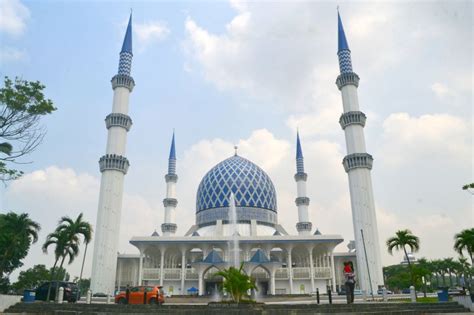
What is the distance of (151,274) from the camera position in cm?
4009

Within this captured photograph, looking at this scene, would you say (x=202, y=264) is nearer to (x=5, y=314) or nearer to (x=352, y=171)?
(x=352, y=171)

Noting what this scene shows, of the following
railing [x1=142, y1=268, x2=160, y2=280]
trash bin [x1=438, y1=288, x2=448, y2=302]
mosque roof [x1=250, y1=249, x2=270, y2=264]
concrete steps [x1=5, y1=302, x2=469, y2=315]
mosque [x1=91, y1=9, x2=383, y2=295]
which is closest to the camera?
concrete steps [x1=5, y1=302, x2=469, y2=315]

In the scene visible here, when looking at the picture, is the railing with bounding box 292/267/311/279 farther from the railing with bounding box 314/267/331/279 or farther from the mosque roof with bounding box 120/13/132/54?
the mosque roof with bounding box 120/13/132/54

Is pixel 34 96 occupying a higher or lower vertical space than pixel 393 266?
higher

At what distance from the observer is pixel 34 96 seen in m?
16.5

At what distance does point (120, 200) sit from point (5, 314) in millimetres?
22629

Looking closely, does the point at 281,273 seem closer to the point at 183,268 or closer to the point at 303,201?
the point at 183,268

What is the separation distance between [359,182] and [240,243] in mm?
13732

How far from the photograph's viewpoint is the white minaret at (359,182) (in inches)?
1340

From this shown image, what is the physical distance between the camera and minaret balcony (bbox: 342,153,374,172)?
121 ft

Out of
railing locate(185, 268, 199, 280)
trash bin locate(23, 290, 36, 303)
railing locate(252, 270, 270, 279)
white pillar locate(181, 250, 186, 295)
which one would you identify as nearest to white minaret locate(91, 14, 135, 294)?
white pillar locate(181, 250, 186, 295)

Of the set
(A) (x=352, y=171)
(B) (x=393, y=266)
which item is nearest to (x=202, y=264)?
(A) (x=352, y=171)

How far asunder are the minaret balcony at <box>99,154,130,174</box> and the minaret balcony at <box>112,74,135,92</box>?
7.98 metres

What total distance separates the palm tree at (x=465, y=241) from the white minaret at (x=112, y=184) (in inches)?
1095
